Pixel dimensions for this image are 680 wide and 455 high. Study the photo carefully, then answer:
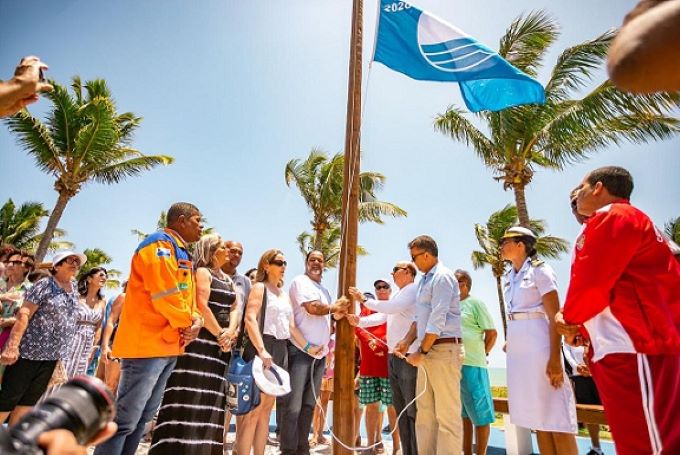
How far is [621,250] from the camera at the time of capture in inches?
86.0

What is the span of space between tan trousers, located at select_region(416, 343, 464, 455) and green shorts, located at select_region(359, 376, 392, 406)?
175cm

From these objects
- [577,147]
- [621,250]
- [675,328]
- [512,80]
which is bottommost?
[675,328]

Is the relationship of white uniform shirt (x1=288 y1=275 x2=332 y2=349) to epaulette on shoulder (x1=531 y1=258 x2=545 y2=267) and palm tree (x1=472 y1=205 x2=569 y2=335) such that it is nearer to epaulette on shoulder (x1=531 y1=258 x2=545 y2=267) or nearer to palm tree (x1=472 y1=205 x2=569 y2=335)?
epaulette on shoulder (x1=531 y1=258 x2=545 y2=267)

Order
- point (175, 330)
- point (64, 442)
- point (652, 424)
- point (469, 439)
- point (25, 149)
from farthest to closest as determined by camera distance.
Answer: point (25, 149) → point (469, 439) → point (175, 330) → point (652, 424) → point (64, 442)

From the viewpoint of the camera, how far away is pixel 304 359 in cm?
479

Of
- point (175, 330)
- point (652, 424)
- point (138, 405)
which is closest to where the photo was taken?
point (652, 424)

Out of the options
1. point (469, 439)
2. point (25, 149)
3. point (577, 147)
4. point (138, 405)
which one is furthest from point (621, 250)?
point (25, 149)

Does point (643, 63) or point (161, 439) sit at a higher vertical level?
point (643, 63)

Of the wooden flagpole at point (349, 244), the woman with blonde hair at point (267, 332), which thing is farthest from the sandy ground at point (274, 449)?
the wooden flagpole at point (349, 244)

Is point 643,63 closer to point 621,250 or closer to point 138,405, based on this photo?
point 621,250

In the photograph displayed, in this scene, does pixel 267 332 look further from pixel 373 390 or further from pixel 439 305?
pixel 373 390

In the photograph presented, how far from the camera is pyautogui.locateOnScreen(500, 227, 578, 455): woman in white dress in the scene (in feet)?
11.0

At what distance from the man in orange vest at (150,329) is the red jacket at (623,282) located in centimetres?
281

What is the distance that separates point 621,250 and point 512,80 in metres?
3.39
